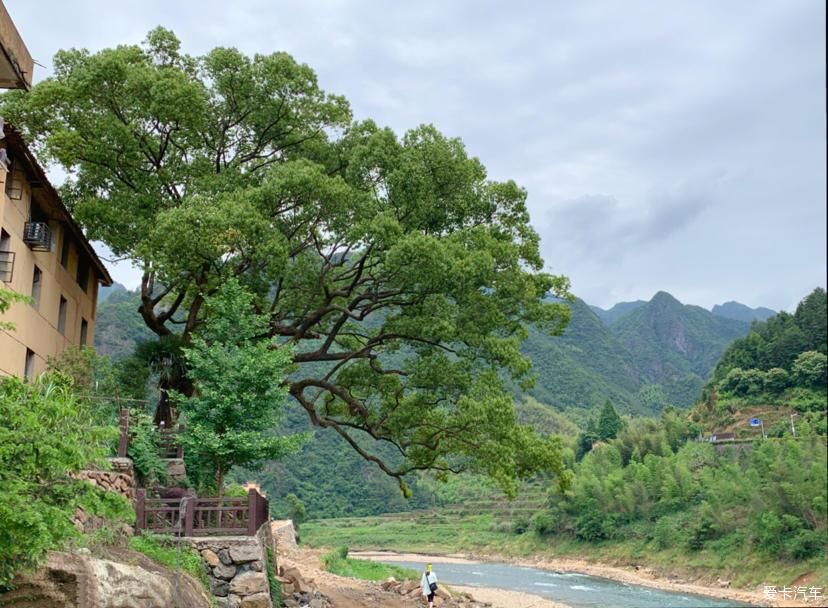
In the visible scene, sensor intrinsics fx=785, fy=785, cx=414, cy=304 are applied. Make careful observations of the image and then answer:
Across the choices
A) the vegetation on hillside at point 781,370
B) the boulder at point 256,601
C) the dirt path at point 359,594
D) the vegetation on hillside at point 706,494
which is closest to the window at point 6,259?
the boulder at point 256,601

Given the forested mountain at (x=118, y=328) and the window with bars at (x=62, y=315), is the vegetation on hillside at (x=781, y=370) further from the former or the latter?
the forested mountain at (x=118, y=328)

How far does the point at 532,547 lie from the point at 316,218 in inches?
1704

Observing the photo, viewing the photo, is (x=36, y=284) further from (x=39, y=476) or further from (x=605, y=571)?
(x=605, y=571)

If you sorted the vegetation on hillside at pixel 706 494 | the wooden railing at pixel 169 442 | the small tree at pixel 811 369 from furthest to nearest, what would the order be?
the small tree at pixel 811 369 < the vegetation on hillside at pixel 706 494 < the wooden railing at pixel 169 442

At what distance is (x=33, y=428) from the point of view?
328 inches

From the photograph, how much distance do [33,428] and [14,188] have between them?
9108 mm

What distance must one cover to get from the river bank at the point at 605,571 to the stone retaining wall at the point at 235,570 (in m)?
17.0

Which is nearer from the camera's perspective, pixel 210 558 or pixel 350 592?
pixel 210 558

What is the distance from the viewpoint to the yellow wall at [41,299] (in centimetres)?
1539

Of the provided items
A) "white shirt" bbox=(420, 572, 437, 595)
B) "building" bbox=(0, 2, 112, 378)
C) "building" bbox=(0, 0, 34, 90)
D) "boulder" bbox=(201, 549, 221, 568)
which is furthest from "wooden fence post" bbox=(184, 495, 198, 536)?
"building" bbox=(0, 0, 34, 90)

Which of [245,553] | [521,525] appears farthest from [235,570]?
[521,525]

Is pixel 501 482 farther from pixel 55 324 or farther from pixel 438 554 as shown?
pixel 438 554

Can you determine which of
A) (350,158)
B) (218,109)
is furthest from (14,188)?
(350,158)

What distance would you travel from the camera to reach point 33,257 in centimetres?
1684
